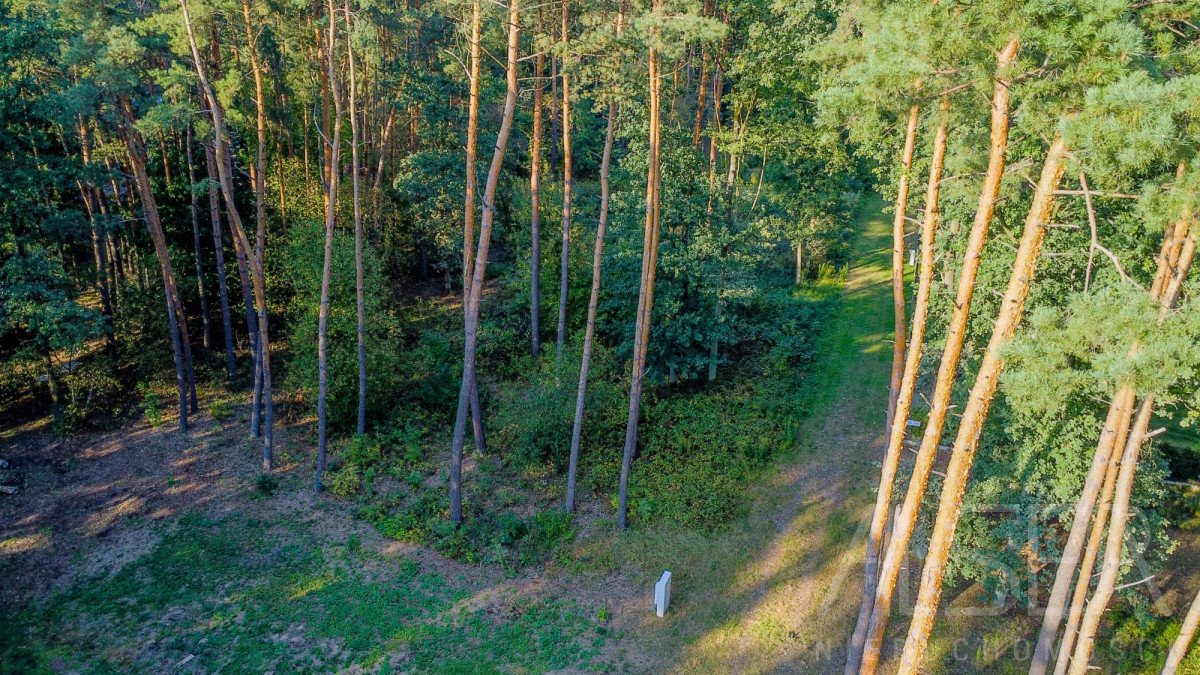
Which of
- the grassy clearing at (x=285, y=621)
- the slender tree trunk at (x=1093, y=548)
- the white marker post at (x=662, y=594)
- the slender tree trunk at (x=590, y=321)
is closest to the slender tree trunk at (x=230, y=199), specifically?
the grassy clearing at (x=285, y=621)

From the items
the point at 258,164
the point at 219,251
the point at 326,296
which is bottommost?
the point at 326,296

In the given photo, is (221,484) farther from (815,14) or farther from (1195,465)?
(1195,465)

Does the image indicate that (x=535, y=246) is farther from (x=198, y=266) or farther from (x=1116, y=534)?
(x=1116, y=534)

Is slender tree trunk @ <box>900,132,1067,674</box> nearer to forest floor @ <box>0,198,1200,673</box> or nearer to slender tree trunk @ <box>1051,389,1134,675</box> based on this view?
slender tree trunk @ <box>1051,389,1134,675</box>

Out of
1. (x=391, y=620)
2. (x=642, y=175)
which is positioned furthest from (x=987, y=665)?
(x=642, y=175)

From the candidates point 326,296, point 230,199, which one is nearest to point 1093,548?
point 326,296

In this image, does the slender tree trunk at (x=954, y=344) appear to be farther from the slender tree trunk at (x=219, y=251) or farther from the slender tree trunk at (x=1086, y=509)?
the slender tree trunk at (x=219, y=251)
